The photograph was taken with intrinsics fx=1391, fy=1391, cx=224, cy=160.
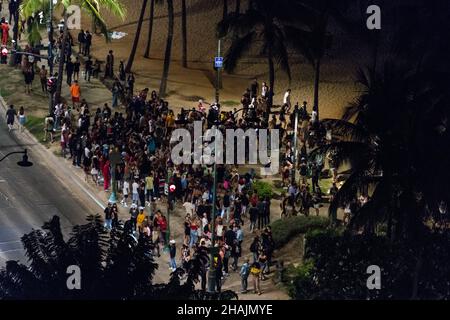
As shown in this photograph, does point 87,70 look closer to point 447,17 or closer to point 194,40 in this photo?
point 194,40

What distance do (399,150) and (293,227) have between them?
27.5 feet

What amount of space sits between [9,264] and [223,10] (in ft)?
164

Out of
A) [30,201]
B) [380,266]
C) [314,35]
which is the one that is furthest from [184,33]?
[380,266]

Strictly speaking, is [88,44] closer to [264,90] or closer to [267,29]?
[264,90]

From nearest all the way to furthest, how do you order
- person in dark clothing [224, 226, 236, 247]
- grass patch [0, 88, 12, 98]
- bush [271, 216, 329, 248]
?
person in dark clothing [224, 226, 236, 247] < bush [271, 216, 329, 248] < grass patch [0, 88, 12, 98]

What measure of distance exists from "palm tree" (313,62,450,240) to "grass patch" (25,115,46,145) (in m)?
20.9

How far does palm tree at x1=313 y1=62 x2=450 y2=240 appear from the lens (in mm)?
45750

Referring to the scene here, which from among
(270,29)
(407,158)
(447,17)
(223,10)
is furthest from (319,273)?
(223,10)

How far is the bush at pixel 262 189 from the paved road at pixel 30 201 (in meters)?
6.58

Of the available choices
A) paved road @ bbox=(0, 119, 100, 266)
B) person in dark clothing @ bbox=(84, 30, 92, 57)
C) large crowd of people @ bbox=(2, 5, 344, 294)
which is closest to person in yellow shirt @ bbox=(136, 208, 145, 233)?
large crowd of people @ bbox=(2, 5, 344, 294)

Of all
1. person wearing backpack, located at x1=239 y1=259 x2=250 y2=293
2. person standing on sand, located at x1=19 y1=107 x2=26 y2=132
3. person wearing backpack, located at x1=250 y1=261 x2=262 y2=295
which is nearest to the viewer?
person wearing backpack, located at x1=250 y1=261 x2=262 y2=295

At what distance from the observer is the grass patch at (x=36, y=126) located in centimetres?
6431

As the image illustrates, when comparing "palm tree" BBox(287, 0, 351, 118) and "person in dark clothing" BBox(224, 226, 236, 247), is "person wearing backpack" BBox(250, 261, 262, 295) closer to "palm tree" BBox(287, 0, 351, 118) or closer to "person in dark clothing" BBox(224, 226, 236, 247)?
"person in dark clothing" BBox(224, 226, 236, 247)

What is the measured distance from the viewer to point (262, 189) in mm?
56906
